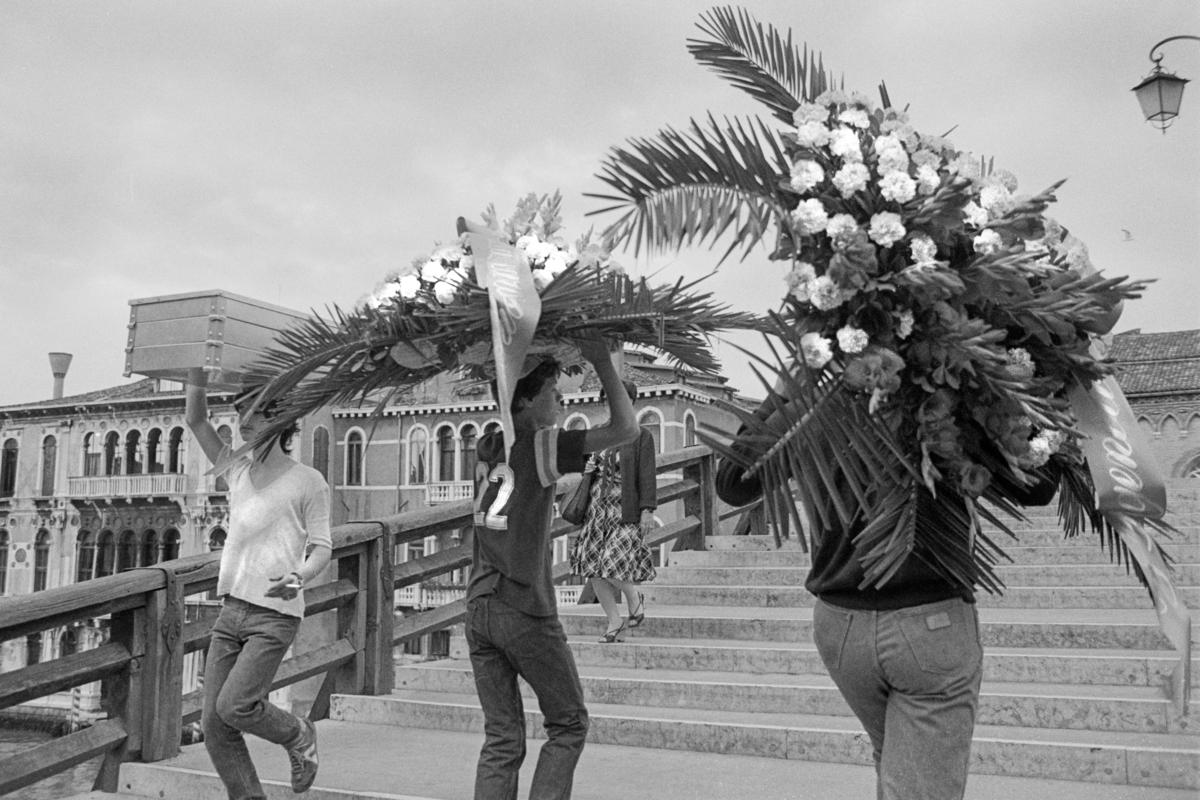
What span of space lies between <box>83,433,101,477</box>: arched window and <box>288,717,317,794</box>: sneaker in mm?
46571

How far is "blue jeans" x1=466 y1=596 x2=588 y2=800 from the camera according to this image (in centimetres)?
346

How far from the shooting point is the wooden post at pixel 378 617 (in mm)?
6320

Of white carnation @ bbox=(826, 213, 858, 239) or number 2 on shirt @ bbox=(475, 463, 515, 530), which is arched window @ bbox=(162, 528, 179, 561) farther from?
white carnation @ bbox=(826, 213, 858, 239)

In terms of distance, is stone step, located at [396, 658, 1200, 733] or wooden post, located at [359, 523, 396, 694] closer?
stone step, located at [396, 658, 1200, 733]

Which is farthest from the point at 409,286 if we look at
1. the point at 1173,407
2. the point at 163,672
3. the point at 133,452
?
the point at 133,452

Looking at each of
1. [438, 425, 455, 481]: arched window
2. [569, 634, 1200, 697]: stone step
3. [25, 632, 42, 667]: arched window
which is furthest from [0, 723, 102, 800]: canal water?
[25, 632, 42, 667]: arched window

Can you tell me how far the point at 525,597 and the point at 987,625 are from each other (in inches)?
141

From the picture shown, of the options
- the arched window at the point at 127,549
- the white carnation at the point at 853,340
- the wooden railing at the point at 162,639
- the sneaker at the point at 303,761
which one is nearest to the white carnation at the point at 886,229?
the white carnation at the point at 853,340

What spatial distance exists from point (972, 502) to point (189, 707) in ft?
15.2

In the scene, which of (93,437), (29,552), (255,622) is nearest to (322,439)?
(93,437)

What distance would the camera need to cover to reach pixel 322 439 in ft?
139

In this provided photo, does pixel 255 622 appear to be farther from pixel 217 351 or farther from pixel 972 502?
pixel 972 502

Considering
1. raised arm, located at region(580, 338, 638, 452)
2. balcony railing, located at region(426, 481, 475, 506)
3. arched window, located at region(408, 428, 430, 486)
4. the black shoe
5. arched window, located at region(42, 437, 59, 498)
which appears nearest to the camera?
raised arm, located at region(580, 338, 638, 452)

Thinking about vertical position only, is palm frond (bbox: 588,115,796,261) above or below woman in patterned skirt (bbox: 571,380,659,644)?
above
